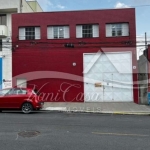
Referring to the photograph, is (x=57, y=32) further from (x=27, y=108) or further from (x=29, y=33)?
(x=27, y=108)

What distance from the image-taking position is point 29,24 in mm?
20625

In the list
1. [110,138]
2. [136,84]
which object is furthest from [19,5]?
[110,138]

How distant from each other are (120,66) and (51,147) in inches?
568

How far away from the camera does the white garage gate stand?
1945cm

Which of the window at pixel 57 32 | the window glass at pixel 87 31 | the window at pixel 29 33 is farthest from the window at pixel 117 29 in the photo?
the window at pixel 29 33

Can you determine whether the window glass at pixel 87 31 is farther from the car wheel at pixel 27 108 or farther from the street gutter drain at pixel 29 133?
the street gutter drain at pixel 29 133

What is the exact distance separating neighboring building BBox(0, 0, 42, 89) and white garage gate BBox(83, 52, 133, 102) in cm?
708

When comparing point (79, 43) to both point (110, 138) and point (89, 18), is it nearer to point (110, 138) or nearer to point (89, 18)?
point (89, 18)

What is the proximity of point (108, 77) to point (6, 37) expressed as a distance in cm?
1033

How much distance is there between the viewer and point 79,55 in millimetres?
20016

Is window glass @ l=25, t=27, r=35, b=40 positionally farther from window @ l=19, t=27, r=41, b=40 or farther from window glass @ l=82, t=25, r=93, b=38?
window glass @ l=82, t=25, r=93, b=38

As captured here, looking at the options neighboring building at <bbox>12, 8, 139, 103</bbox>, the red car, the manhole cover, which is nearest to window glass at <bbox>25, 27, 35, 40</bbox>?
neighboring building at <bbox>12, 8, 139, 103</bbox>

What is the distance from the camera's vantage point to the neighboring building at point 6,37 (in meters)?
20.8

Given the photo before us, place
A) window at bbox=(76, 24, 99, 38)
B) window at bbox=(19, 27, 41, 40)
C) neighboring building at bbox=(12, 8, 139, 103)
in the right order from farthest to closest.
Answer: window at bbox=(19, 27, 41, 40), window at bbox=(76, 24, 99, 38), neighboring building at bbox=(12, 8, 139, 103)
